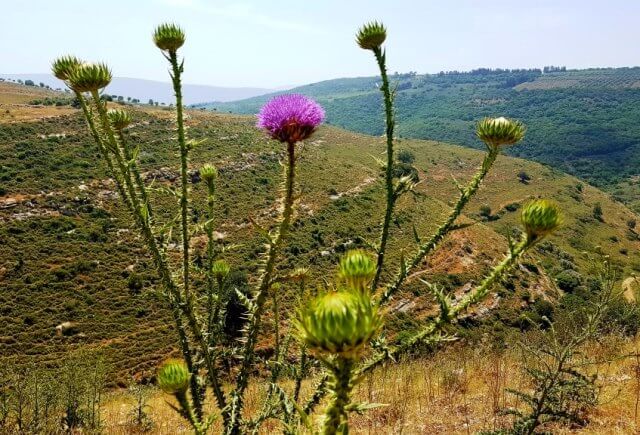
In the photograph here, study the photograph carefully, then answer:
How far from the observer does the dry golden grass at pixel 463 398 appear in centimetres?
685

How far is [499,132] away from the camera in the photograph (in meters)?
3.79

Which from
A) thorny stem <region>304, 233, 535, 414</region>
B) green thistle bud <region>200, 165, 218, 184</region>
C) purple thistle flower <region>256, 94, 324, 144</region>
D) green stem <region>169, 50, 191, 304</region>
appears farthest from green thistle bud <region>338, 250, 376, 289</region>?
green thistle bud <region>200, 165, 218, 184</region>

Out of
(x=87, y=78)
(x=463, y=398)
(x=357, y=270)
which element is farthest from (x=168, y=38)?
(x=463, y=398)

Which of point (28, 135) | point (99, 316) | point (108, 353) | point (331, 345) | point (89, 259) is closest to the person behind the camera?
point (331, 345)

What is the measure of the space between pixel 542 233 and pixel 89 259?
47.5 m

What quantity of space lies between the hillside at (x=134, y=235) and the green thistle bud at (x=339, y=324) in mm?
17154

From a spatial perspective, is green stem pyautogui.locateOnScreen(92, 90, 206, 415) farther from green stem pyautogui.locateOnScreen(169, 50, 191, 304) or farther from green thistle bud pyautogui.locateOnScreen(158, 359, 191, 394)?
green thistle bud pyautogui.locateOnScreen(158, 359, 191, 394)

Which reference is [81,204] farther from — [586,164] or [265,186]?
[586,164]

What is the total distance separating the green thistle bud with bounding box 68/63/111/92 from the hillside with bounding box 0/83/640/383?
1562 centimetres

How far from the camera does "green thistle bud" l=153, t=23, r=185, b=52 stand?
12.0ft

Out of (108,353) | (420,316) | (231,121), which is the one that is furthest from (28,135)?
(420,316)

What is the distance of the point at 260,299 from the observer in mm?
3084

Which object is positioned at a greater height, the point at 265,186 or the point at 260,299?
the point at 260,299

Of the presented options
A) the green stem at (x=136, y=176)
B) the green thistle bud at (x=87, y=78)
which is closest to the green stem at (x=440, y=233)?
the green stem at (x=136, y=176)
